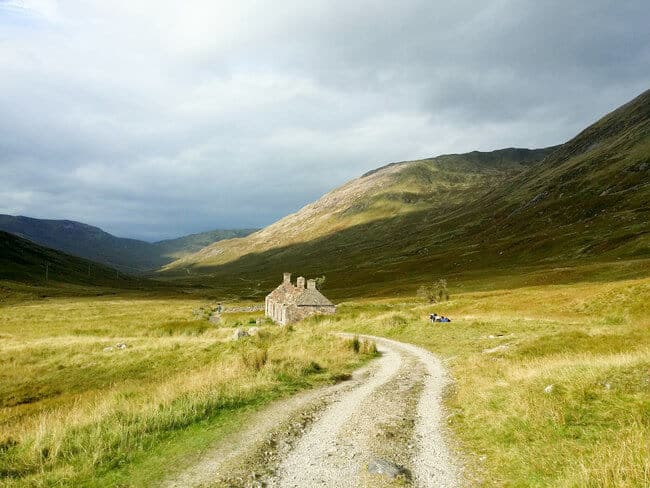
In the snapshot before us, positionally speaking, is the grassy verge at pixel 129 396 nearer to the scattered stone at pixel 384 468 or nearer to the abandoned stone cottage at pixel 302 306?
the scattered stone at pixel 384 468

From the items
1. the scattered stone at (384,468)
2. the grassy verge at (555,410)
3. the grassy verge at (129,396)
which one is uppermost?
the grassy verge at (555,410)

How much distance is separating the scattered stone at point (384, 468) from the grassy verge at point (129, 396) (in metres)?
4.91

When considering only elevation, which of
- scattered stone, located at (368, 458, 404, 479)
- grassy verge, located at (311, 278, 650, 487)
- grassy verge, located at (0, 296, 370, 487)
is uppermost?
grassy verge, located at (311, 278, 650, 487)

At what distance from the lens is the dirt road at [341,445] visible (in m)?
9.59

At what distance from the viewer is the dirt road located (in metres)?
9.59

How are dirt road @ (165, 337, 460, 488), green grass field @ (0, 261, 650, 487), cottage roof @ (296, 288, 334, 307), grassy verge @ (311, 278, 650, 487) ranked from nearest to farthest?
grassy verge @ (311, 278, 650, 487) → dirt road @ (165, 337, 460, 488) → green grass field @ (0, 261, 650, 487) → cottage roof @ (296, 288, 334, 307)

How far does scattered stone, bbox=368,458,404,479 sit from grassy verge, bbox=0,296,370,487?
4907mm

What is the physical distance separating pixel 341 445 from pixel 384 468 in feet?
6.89

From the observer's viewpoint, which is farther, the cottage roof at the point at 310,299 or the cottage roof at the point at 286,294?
the cottage roof at the point at 286,294

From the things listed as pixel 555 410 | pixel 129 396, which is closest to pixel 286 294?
pixel 129 396

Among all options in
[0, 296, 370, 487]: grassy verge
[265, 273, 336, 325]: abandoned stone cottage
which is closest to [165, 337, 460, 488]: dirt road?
[0, 296, 370, 487]: grassy verge

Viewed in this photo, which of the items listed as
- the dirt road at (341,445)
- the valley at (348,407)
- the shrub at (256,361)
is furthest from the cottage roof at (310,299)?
the dirt road at (341,445)

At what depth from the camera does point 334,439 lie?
40.2 feet

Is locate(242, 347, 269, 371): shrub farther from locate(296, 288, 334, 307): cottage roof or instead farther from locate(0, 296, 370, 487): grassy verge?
locate(296, 288, 334, 307): cottage roof
